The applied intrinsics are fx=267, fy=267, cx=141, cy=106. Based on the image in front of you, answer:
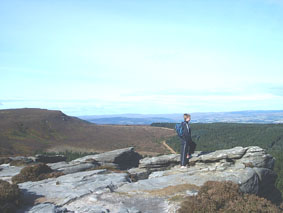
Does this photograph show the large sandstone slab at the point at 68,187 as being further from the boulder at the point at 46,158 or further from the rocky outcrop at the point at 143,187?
the boulder at the point at 46,158

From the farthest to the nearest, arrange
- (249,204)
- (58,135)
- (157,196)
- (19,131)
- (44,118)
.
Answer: (44,118)
(58,135)
(19,131)
(157,196)
(249,204)

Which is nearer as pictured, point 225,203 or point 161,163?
point 225,203

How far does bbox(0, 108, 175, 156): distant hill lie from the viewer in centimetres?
8362

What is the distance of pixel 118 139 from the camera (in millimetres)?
104812

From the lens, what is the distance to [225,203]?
11070 millimetres

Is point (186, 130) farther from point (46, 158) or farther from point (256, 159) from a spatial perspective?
point (46, 158)

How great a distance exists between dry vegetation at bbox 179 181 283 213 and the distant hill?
219 feet

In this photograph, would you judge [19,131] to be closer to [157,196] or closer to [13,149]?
[13,149]

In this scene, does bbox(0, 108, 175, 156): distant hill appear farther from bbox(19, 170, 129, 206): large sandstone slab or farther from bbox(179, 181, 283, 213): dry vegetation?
bbox(179, 181, 283, 213): dry vegetation

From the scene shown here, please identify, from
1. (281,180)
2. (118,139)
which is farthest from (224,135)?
(281,180)

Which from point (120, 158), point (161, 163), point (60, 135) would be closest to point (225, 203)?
point (161, 163)

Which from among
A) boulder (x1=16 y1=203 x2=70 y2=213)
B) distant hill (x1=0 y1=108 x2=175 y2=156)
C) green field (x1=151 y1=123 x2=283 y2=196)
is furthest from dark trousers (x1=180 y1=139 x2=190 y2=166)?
→ green field (x1=151 y1=123 x2=283 y2=196)

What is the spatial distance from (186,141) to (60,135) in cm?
9164

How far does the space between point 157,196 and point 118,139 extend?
302ft
